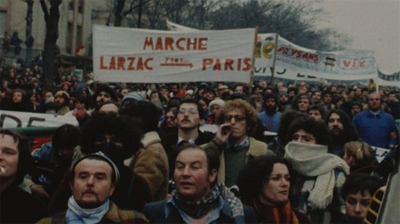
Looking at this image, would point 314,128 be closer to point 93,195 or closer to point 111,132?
point 111,132

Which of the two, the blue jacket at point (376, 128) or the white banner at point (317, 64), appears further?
the white banner at point (317, 64)

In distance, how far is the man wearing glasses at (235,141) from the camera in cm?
483

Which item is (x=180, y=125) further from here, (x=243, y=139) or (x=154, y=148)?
(x=154, y=148)

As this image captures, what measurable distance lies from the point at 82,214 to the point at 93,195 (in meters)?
0.10

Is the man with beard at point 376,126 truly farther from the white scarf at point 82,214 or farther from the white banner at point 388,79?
the white banner at point 388,79

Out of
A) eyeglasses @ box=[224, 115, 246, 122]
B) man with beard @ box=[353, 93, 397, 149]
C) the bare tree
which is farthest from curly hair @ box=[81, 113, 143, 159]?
the bare tree

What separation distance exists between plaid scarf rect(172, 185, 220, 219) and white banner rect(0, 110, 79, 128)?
12.0ft

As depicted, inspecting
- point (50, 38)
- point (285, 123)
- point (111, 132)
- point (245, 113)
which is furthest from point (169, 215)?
point (50, 38)

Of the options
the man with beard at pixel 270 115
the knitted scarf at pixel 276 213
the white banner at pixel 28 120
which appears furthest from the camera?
the man with beard at pixel 270 115

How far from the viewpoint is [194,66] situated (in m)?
9.38

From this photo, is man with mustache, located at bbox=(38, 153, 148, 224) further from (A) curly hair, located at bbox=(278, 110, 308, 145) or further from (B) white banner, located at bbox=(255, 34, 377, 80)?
(B) white banner, located at bbox=(255, 34, 377, 80)

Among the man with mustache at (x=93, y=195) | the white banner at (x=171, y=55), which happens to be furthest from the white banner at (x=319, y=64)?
the man with mustache at (x=93, y=195)

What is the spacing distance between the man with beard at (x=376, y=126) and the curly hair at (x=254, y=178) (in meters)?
5.24

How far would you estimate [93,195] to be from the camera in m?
3.29
